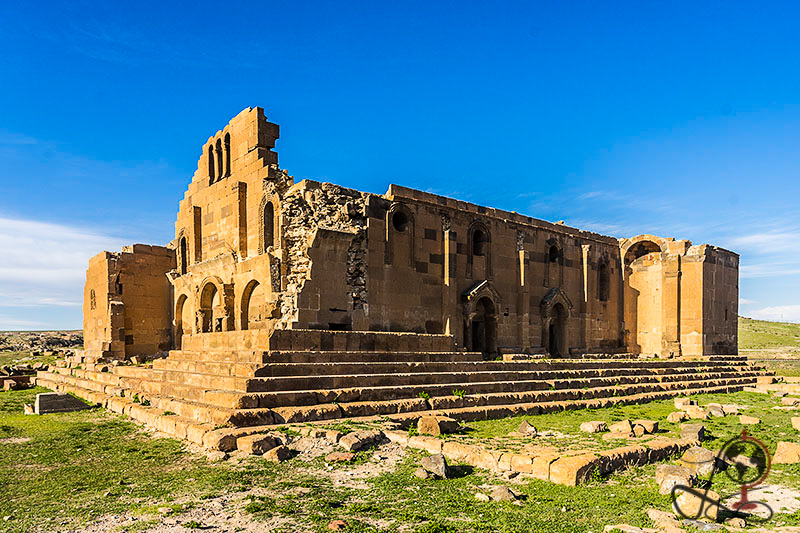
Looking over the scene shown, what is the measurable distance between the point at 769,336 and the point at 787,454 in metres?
60.6

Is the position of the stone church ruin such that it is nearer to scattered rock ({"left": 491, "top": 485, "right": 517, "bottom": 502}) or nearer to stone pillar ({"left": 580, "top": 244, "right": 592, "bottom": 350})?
stone pillar ({"left": 580, "top": 244, "right": 592, "bottom": 350})

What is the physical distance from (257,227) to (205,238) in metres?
4.27

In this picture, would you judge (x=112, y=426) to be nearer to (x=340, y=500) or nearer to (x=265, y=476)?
(x=265, y=476)

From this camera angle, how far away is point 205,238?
902 inches

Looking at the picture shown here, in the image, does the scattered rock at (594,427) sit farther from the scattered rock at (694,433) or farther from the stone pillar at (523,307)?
the stone pillar at (523,307)

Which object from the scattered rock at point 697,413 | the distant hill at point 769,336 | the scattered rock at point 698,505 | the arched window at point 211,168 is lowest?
the distant hill at point 769,336

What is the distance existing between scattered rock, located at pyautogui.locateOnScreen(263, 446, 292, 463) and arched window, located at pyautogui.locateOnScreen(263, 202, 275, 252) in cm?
1207

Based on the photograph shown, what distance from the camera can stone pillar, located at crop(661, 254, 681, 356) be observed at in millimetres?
28094

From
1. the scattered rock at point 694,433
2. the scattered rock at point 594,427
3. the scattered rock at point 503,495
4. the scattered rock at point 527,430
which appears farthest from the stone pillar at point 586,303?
the scattered rock at point 503,495

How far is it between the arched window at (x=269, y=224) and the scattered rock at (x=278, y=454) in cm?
1207

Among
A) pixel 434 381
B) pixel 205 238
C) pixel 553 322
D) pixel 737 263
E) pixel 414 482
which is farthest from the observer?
pixel 737 263

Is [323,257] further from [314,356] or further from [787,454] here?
[787,454]

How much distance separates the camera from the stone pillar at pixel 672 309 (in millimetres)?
28094

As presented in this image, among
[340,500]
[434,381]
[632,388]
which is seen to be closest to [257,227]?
[434,381]
